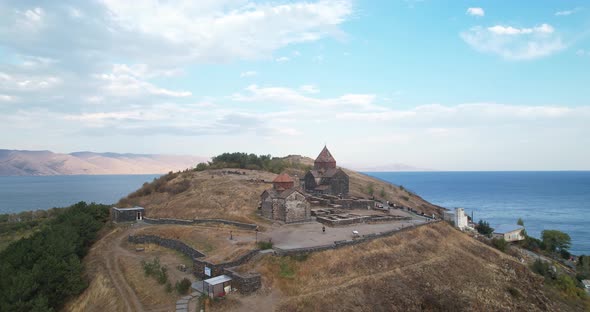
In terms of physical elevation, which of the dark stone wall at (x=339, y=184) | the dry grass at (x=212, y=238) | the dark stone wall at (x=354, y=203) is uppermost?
the dark stone wall at (x=339, y=184)

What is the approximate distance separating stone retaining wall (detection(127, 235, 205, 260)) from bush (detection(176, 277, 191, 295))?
11.9 ft

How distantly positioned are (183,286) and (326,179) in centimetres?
3317

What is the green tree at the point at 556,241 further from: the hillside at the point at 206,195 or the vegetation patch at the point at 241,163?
the vegetation patch at the point at 241,163

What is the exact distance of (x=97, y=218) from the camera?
39.3m

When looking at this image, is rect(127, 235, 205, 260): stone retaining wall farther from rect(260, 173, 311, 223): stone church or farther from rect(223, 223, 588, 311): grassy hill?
rect(260, 173, 311, 223): stone church

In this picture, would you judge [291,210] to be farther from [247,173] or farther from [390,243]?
[247,173]

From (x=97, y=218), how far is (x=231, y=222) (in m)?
16.8

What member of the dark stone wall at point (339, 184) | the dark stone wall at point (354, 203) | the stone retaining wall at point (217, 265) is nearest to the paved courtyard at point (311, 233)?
the stone retaining wall at point (217, 265)

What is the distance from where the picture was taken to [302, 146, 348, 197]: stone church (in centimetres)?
5184

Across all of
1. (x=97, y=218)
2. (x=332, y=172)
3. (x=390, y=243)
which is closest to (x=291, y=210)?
(x=390, y=243)

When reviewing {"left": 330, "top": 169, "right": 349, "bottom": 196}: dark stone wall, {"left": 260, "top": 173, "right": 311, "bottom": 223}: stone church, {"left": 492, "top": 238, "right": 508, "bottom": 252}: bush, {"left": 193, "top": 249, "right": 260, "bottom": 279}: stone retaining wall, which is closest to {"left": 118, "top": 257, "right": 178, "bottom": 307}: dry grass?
{"left": 193, "top": 249, "right": 260, "bottom": 279}: stone retaining wall

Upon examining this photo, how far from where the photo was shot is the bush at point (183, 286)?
2195 centimetres

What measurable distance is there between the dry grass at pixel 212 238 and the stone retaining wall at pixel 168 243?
1.66 ft

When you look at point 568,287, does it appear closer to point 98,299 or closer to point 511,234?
point 511,234
